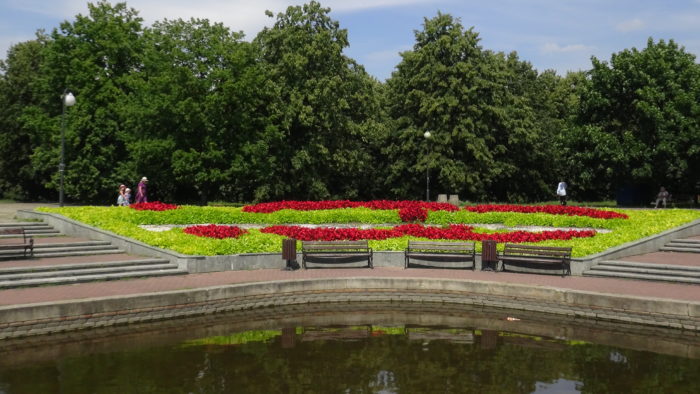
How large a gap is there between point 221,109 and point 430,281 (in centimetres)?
2256

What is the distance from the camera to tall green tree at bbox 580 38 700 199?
32531 mm

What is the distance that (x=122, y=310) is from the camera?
1209 centimetres

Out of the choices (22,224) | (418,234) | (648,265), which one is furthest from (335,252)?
(22,224)

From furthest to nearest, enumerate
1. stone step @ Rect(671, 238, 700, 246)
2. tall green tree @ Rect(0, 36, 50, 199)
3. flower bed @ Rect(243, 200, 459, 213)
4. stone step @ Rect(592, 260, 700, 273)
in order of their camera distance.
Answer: tall green tree @ Rect(0, 36, 50, 199) → flower bed @ Rect(243, 200, 459, 213) → stone step @ Rect(671, 238, 700, 246) → stone step @ Rect(592, 260, 700, 273)

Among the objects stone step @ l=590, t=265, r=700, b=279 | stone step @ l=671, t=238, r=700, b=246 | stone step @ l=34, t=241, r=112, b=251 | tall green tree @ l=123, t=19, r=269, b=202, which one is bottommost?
stone step @ l=590, t=265, r=700, b=279

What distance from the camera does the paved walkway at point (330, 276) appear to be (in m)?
13.2

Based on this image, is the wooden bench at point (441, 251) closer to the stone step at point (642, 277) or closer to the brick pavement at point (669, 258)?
the stone step at point (642, 277)

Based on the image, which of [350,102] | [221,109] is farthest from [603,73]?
[221,109]

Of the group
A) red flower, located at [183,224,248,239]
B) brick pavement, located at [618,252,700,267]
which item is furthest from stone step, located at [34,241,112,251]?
brick pavement, located at [618,252,700,267]

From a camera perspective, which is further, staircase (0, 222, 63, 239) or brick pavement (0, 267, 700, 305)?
staircase (0, 222, 63, 239)

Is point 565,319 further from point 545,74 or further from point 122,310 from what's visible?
point 545,74

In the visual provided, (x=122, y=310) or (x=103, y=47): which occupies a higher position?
(x=103, y=47)

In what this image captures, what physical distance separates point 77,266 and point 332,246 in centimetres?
735

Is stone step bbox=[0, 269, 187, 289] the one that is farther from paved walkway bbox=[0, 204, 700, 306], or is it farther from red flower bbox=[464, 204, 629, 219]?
red flower bbox=[464, 204, 629, 219]
